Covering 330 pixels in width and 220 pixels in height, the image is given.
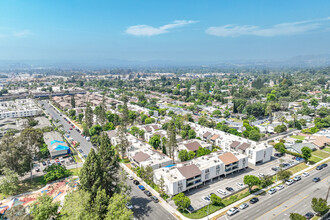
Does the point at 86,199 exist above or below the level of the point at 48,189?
above

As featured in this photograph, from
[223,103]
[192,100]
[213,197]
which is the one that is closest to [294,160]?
[213,197]

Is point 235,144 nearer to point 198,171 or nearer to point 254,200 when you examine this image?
point 198,171

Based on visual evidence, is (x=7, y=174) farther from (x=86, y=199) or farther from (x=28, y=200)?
(x=86, y=199)

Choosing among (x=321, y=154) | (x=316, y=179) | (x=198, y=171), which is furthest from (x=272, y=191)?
(x=321, y=154)

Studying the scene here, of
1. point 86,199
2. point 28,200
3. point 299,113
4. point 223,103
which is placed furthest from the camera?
point 223,103

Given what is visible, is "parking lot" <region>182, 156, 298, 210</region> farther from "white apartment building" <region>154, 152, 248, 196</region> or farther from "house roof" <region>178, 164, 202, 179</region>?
"house roof" <region>178, 164, 202, 179</region>

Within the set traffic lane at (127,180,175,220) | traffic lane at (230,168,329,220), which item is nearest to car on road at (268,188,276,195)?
traffic lane at (230,168,329,220)

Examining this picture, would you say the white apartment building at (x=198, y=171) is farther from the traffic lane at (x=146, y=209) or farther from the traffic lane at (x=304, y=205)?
the traffic lane at (x=304, y=205)
